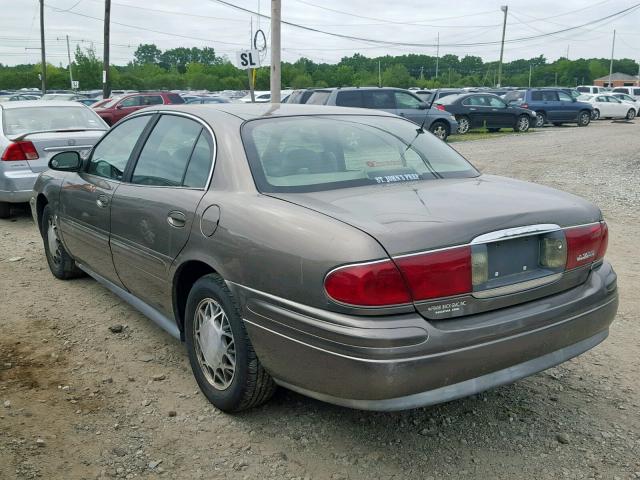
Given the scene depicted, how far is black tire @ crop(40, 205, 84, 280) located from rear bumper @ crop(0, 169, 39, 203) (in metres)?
2.56

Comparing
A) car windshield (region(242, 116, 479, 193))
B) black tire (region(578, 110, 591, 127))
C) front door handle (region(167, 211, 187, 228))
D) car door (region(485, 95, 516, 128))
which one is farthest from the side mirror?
black tire (region(578, 110, 591, 127))

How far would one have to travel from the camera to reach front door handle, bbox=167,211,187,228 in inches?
130

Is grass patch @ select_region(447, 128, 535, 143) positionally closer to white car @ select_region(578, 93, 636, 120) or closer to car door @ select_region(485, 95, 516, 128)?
car door @ select_region(485, 95, 516, 128)

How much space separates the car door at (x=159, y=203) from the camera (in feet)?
11.1

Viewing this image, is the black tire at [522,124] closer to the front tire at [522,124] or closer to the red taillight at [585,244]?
the front tire at [522,124]

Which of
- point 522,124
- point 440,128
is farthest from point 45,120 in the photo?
point 522,124

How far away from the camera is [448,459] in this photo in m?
2.85

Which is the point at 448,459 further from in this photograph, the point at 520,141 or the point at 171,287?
the point at 520,141

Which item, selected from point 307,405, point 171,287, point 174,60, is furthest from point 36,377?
point 174,60

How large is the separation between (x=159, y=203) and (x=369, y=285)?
1.61 m

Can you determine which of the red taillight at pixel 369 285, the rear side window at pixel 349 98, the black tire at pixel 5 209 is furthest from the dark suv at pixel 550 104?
the red taillight at pixel 369 285

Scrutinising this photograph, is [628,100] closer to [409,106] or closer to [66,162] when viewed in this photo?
[409,106]

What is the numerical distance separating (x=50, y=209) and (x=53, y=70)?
95.0 m

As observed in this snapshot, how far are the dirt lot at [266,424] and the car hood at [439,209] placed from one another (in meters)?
1.01
